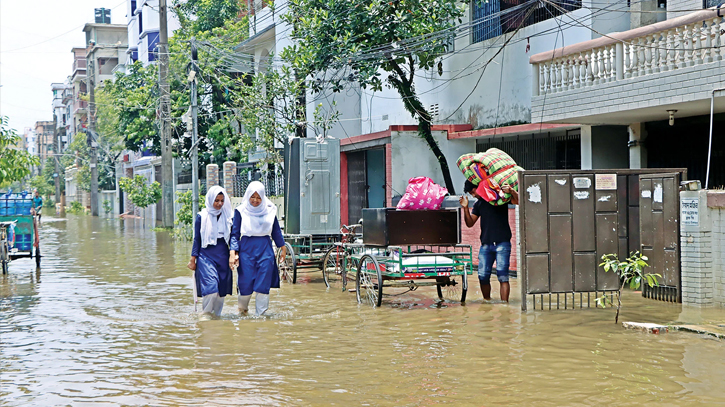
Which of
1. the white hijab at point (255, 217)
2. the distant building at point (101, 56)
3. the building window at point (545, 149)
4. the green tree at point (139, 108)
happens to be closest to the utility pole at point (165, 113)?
the green tree at point (139, 108)

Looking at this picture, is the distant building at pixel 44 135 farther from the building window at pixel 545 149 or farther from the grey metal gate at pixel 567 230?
the grey metal gate at pixel 567 230

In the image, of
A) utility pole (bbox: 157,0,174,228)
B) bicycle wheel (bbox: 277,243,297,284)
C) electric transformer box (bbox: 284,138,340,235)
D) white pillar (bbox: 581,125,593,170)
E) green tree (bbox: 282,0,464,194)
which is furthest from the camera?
utility pole (bbox: 157,0,174,228)

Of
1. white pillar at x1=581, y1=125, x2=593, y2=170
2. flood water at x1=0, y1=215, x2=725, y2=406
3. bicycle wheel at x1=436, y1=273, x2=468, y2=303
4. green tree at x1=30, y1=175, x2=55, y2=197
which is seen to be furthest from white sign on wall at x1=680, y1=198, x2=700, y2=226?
green tree at x1=30, y1=175, x2=55, y2=197

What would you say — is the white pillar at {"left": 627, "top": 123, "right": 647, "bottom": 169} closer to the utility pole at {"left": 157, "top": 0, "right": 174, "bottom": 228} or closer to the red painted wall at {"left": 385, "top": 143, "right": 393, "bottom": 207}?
the red painted wall at {"left": 385, "top": 143, "right": 393, "bottom": 207}

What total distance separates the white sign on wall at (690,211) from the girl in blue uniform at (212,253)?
6.11 m

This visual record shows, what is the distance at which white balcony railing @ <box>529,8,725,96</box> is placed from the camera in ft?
38.4

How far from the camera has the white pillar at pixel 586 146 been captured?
1558 centimetres

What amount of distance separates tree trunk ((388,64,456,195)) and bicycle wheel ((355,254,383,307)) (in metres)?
7.40

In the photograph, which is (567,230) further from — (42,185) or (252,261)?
(42,185)

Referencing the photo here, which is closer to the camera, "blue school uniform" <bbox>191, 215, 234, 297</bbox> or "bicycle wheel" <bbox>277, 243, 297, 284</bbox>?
"blue school uniform" <bbox>191, 215, 234, 297</bbox>

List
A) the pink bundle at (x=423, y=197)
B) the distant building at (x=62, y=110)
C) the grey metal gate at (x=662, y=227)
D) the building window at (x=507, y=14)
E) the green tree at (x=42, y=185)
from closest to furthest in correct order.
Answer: the grey metal gate at (x=662, y=227) → the pink bundle at (x=423, y=197) → the building window at (x=507, y=14) → the green tree at (x=42, y=185) → the distant building at (x=62, y=110)

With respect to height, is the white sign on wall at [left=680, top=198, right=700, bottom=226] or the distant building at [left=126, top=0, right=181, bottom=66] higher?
the distant building at [left=126, top=0, right=181, bottom=66]

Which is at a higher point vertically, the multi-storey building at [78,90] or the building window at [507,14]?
the multi-storey building at [78,90]

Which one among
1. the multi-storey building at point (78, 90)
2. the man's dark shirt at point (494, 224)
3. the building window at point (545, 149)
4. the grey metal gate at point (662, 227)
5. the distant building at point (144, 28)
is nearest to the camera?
the grey metal gate at point (662, 227)
